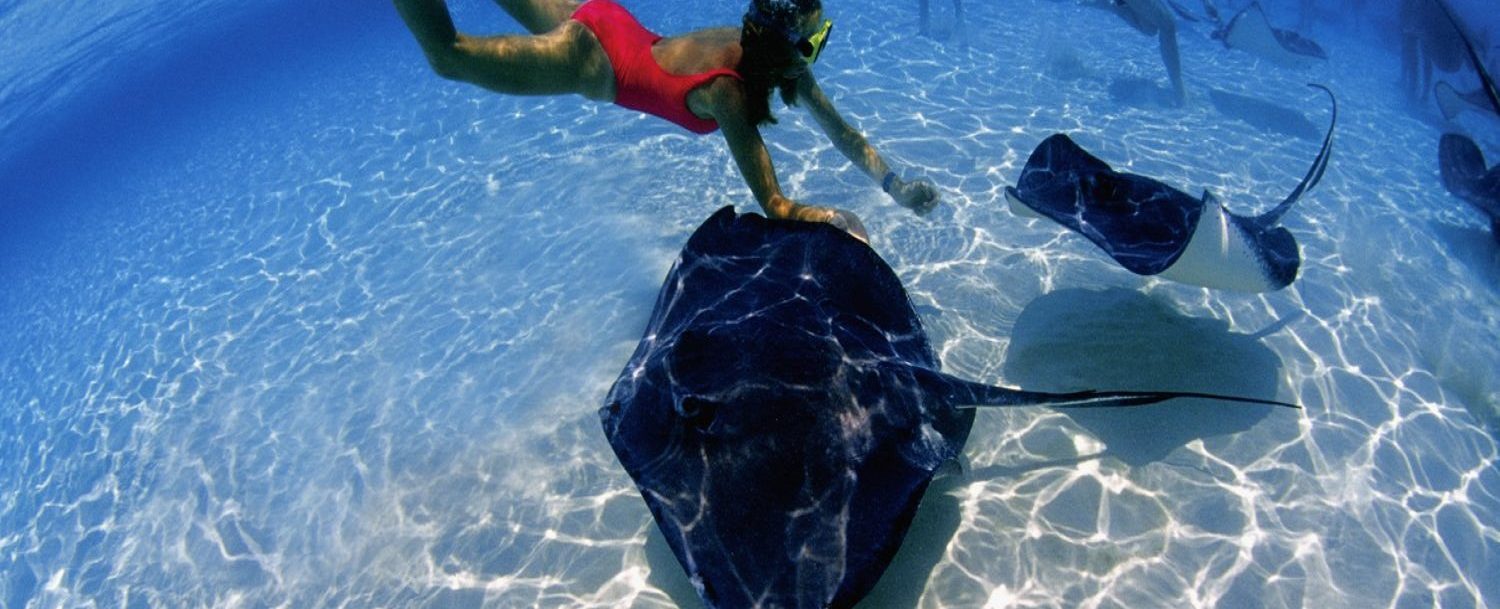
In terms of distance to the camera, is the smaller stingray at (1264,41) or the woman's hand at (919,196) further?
the smaller stingray at (1264,41)

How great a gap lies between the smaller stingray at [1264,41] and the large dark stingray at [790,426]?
15.7m

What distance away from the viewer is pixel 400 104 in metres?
15.4

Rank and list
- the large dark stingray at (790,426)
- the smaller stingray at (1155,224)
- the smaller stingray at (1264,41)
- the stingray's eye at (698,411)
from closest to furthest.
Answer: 1. the large dark stingray at (790,426)
2. the stingray's eye at (698,411)
3. the smaller stingray at (1155,224)
4. the smaller stingray at (1264,41)

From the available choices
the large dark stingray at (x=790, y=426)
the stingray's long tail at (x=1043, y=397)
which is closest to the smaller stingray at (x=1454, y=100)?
the stingray's long tail at (x=1043, y=397)

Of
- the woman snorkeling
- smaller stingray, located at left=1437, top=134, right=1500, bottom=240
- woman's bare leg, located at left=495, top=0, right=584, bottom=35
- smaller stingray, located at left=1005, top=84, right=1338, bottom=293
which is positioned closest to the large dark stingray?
the woman snorkeling

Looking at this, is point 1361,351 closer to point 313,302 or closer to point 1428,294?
point 1428,294

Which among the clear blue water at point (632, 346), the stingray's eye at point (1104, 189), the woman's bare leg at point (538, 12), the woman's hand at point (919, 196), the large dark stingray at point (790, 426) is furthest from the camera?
the woman's bare leg at point (538, 12)

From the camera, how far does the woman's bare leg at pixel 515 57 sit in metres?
4.00

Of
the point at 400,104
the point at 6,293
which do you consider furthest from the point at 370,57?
the point at 6,293

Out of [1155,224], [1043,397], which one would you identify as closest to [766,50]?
[1043,397]

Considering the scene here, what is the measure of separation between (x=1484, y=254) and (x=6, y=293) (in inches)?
1174

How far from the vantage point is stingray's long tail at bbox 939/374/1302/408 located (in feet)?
9.07

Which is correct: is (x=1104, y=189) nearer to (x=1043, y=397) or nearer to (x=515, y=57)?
(x=1043, y=397)

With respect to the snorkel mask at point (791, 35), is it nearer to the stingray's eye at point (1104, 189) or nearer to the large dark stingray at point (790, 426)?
the large dark stingray at point (790, 426)
